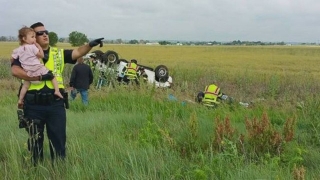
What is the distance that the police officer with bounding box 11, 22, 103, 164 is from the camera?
3734mm

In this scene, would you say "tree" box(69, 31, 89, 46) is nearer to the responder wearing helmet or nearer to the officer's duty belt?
the responder wearing helmet

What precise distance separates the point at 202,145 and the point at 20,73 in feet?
7.77

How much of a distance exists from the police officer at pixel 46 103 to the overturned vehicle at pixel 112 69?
698 centimetres

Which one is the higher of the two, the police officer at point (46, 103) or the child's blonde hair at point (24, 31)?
the child's blonde hair at point (24, 31)

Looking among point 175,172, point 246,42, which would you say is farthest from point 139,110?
point 246,42

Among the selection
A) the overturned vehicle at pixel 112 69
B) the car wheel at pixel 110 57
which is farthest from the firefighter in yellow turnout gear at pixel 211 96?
the car wheel at pixel 110 57

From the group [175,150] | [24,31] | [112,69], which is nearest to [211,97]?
[112,69]

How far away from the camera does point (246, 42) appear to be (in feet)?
549

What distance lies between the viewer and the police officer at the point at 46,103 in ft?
12.3

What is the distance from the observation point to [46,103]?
377cm

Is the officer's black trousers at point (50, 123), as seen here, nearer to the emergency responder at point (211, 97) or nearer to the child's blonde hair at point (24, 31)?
the child's blonde hair at point (24, 31)

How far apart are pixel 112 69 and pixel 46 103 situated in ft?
24.9

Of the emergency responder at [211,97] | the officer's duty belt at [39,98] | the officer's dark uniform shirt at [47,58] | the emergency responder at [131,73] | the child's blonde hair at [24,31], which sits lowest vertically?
the emergency responder at [211,97]

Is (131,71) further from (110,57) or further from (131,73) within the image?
(110,57)
